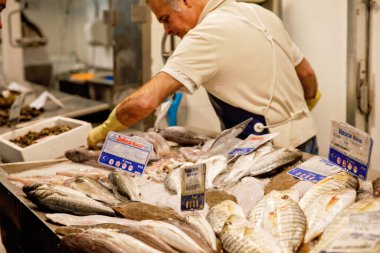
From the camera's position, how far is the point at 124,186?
2379 millimetres

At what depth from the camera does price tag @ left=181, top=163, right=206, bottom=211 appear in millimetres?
2002

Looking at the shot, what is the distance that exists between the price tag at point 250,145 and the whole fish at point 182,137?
1.40 ft

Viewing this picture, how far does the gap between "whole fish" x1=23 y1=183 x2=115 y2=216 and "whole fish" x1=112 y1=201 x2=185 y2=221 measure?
0.06 meters

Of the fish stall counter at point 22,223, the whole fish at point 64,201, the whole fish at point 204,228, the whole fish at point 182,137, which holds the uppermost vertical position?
the whole fish at point 204,228

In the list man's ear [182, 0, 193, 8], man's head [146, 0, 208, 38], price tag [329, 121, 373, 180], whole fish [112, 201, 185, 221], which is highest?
man's ear [182, 0, 193, 8]

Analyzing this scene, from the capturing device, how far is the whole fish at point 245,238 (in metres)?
1.62

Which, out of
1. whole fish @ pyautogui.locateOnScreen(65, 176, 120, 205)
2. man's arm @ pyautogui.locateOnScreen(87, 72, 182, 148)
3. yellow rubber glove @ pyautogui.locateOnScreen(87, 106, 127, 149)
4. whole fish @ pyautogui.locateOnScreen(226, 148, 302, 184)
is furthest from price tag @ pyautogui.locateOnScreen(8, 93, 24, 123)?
whole fish @ pyautogui.locateOnScreen(226, 148, 302, 184)

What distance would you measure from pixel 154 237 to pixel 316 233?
0.55 m

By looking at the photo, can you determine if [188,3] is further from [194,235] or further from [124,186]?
[194,235]

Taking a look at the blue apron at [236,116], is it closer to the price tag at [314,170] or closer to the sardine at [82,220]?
the price tag at [314,170]

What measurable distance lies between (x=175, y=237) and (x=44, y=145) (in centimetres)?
192

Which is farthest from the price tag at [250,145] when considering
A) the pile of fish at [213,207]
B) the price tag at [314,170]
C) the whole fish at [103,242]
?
the whole fish at [103,242]

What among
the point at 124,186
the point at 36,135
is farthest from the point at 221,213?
the point at 36,135

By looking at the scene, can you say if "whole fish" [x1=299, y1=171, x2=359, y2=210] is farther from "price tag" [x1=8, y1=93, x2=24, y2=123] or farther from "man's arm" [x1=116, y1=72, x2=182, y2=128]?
"price tag" [x1=8, y1=93, x2=24, y2=123]
